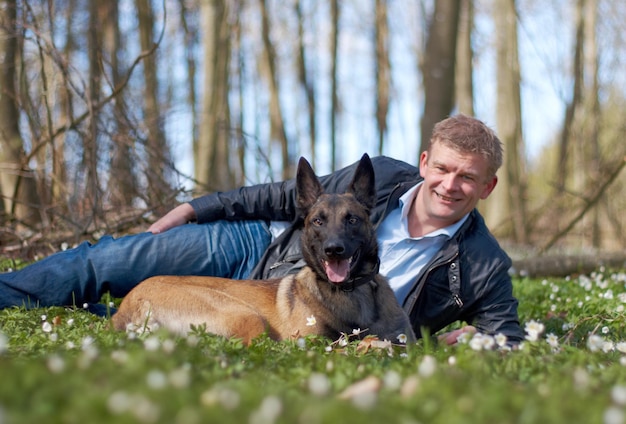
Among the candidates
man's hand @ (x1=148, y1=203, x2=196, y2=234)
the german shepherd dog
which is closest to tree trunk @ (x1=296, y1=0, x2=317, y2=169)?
man's hand @ (x1=148, y1=203, x2=196, y2=234)

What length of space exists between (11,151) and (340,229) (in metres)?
6.05

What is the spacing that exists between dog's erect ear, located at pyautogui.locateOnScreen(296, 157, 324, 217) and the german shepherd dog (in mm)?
12

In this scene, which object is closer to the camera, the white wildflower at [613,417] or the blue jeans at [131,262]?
the white wildflower at [613,417]

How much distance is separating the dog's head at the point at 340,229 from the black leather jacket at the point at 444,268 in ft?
1.66

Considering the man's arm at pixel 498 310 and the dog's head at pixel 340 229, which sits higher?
the dog's head at pixel 340 229

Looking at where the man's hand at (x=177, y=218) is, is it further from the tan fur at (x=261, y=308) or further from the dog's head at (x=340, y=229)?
the dog's head at (x=340, y=229)

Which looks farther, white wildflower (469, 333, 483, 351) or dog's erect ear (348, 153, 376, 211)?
dog's erect ear (348, 153, 376, 211)

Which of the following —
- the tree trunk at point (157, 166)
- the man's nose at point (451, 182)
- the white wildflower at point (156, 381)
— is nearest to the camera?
the white wildflower at point (156, 381)

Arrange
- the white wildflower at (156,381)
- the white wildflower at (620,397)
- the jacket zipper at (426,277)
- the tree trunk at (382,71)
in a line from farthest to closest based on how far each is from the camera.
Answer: the tree trunk at (382,71) → the jacket zipper at (426,277) → the white wildflower at (620,397) → the white wildflower at (156,381)

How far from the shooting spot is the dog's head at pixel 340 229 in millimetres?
4969

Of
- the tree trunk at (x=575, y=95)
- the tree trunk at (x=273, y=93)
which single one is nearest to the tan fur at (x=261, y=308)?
the tree trunk at (x=575, y=95)

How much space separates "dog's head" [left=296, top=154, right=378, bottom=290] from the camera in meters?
4.97

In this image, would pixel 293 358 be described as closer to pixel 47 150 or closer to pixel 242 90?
pixel 47 150

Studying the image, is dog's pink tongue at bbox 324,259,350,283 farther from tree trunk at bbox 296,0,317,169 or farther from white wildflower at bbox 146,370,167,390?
tree trunk at bbox 296,0,317,169
